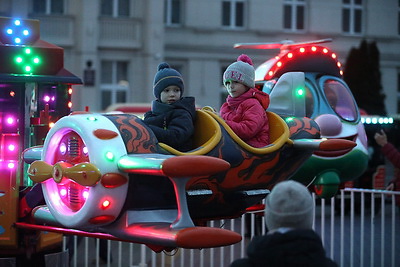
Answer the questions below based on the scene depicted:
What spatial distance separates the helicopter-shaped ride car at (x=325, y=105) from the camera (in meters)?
9.16

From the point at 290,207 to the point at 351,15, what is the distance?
2503cm

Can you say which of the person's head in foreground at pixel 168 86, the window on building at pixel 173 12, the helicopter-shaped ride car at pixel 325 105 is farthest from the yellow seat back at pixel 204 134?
the window on building at pixel 173 12

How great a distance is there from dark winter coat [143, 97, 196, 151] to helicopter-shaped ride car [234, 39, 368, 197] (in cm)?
361

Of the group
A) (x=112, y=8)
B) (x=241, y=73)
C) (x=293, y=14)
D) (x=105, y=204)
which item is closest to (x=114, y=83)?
(x=112, y=8)

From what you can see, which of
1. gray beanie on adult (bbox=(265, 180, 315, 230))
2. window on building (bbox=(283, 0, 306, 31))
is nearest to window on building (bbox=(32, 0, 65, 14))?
window on building (bbox=(283, 0, 306, 31))

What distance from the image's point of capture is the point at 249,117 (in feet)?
19.6

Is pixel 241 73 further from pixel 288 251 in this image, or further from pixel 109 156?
pixel 288 251

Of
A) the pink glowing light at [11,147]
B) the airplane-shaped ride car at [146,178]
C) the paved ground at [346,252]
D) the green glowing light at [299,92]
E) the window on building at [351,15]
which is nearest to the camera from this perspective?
the airplane-shaped ride car at [146,178]

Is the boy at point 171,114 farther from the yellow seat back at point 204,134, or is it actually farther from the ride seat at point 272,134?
the ride seat at point 272,134

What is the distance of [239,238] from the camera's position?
484cm

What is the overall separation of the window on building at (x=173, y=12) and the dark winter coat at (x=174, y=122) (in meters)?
20.4

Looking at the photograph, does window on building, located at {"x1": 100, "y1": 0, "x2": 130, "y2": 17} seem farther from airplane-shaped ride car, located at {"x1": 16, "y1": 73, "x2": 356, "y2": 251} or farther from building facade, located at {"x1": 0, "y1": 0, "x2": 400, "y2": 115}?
airplane-shaped ride car, located at {"x1": 16, "y1": 73, "x2": 356, "y2": 251}

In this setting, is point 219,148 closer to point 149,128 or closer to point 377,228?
point 149,128

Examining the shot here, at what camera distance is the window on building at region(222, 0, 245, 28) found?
2623 cm
